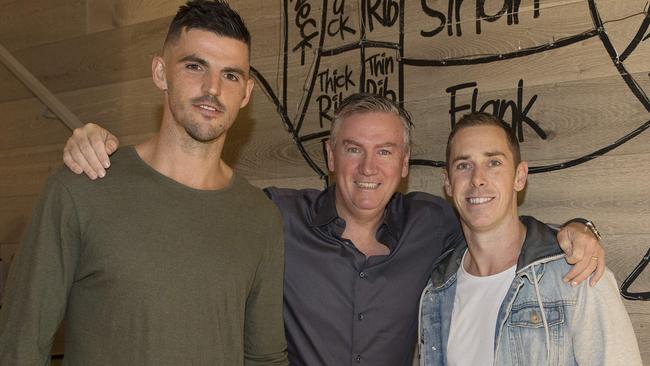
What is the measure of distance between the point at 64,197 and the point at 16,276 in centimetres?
21

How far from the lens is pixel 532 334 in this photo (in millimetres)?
1757

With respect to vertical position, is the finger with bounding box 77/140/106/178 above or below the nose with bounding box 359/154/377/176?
below

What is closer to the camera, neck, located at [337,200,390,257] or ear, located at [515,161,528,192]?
ear, located at [515,161,528,192]

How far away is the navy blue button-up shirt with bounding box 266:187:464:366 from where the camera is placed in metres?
2.07

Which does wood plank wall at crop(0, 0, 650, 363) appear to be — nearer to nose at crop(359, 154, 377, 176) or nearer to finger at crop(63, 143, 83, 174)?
nose at crop(359, 154, 377, 176)

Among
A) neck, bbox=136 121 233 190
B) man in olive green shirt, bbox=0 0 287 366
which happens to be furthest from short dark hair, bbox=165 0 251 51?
neck, bbox=136 121 233 190

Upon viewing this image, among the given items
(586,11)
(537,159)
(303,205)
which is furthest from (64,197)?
(586,11)

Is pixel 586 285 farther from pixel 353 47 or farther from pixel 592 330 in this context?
pixel 353 47

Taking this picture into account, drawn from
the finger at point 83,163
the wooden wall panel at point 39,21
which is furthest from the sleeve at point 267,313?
the wooden wall panel at point 39,21

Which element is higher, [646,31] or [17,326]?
[646,31]

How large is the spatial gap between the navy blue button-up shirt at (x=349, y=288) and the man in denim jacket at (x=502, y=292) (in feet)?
0.34

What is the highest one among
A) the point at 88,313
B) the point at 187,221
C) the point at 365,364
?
the point at 187,221

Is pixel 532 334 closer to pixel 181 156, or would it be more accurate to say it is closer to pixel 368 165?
pixel 368 165

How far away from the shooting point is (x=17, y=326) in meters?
1.56
